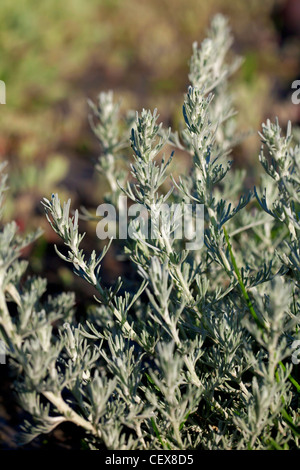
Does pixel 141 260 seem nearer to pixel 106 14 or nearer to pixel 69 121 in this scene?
pixel 69 121

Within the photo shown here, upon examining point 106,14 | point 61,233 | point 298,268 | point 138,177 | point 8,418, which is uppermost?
point 106,14

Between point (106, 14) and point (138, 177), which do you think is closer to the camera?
point (138, 177)

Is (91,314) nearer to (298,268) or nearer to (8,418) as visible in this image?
(8,418)

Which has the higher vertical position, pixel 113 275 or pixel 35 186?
pixel 35 186

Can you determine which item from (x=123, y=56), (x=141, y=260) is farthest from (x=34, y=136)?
(x=141, y=260)

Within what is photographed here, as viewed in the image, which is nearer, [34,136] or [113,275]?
[113,275]

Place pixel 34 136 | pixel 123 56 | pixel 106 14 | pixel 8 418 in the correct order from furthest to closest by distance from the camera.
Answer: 1. pixel 106 14
2. pixel 123 56
3. pixel 34 136
4. pixel 8 418

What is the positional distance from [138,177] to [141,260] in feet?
1.13

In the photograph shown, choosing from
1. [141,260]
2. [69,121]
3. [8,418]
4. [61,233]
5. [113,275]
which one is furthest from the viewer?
[69,121]

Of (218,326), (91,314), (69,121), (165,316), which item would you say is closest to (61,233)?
(165,316)

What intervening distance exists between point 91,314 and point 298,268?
105 cm

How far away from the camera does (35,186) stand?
14.5ft

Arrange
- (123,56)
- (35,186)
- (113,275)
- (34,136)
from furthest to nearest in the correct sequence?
(123,56), (34,136), (35,186), (113,275)

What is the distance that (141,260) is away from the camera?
5.98 ft
